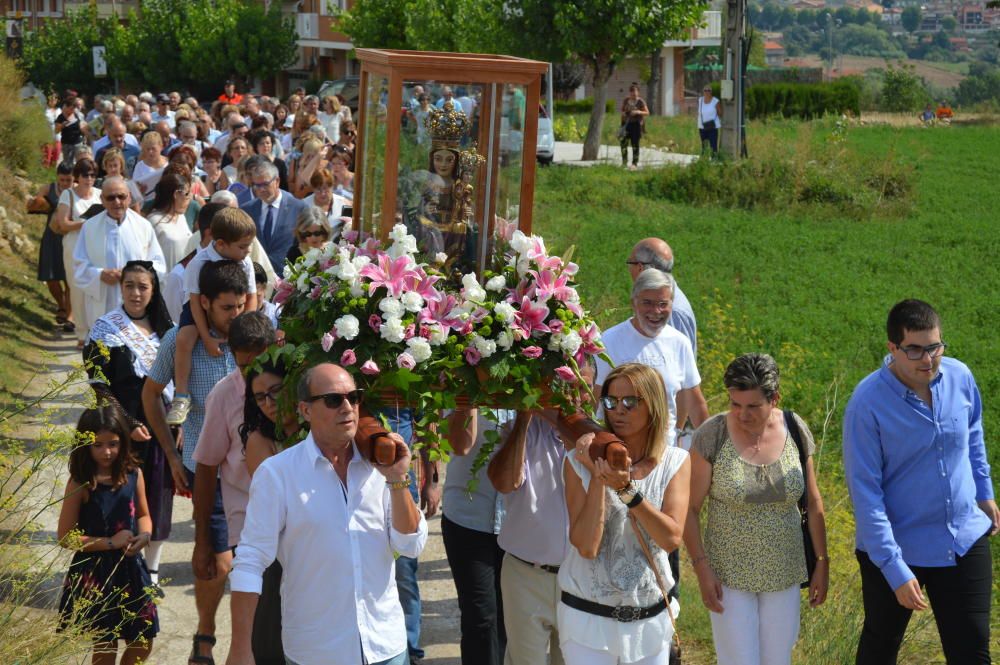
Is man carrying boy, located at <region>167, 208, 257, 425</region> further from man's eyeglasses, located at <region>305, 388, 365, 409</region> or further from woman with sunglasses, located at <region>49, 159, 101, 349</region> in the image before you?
woman with sunglasses, located at <region>49, 159, 101, 349</region>

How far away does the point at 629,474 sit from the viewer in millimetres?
5129

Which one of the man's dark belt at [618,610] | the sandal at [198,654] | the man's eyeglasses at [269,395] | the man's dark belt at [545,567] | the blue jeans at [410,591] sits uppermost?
the man's eyeglasses at [269,395]

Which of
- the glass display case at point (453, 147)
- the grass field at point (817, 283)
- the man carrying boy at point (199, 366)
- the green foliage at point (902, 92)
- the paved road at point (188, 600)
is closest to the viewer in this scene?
the glass display case at point (453, 147)

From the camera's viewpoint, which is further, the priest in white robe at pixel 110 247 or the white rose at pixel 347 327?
the priest in white robe at pixel 110 247

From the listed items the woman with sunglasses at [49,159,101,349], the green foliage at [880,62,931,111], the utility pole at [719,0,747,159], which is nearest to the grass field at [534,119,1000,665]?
the utility pole at [719,0,747,159]

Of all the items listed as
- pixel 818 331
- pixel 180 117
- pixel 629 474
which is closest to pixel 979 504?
pixel 629 474

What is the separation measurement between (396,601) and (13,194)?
18269 millimetres

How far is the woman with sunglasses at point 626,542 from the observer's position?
533 centimetres

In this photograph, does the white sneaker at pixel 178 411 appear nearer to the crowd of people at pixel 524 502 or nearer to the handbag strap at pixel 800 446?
the crowd of people at pixel 524 502

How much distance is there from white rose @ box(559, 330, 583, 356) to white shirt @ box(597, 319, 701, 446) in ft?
5.19

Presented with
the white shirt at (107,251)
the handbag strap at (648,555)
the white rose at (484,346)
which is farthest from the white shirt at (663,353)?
the white shirt at (107,251)

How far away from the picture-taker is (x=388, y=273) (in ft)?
18.1

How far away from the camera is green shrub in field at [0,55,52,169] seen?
942 inches

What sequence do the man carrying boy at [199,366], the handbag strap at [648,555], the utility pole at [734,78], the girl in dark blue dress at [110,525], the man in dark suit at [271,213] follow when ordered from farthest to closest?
the utility pole at [734,78] → the man in dark suit at [271,213] → the man carrying boy at [199,366] → the girl in dark blue dress at [110,525] → the handbag strap at [648,555]
